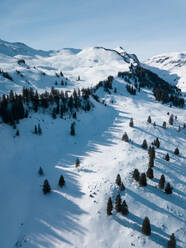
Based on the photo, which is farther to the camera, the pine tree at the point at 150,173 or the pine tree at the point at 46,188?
the pine tree at the point at 150,173

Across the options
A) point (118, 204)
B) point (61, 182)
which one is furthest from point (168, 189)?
→ point (61, 182)

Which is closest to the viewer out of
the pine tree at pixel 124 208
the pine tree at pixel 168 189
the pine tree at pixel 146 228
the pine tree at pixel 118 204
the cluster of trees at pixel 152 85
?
the pine tree at pixel 146 228

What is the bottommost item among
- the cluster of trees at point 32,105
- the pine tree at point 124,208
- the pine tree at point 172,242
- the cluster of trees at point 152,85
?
the pine tree at point 172,242

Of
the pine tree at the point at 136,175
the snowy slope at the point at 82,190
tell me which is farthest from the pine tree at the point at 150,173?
the pine tree at the point at 136,175

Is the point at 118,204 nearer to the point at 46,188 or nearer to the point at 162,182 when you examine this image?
the point at 162,182

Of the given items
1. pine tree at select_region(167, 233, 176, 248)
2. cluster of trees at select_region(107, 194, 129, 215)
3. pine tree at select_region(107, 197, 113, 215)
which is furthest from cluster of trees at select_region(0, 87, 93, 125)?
pine tree at select_region(167, 233, 176, 248)

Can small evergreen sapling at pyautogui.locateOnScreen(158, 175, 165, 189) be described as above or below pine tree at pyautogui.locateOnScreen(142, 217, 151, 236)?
above

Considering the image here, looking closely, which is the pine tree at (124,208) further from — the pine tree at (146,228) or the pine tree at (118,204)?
the pine tree at (146,228)

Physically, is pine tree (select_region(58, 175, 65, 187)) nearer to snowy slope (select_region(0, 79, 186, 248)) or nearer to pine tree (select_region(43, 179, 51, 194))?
Answer: snowy slope (select_region(0, 79, 186, 248))

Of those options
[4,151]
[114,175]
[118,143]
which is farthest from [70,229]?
[118,143]

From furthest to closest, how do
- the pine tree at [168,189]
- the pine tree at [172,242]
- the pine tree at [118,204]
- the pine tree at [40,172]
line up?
the pine tree at [40,172]
the pine tree at [168,189]
the pine tree at [118,204]
the pine tree at [172,242]

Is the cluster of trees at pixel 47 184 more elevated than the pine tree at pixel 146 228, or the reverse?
the cluster of trees at pixel 47 184

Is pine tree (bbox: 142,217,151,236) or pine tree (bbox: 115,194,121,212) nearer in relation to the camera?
pine tree (bbox: 142,217,151,236)
